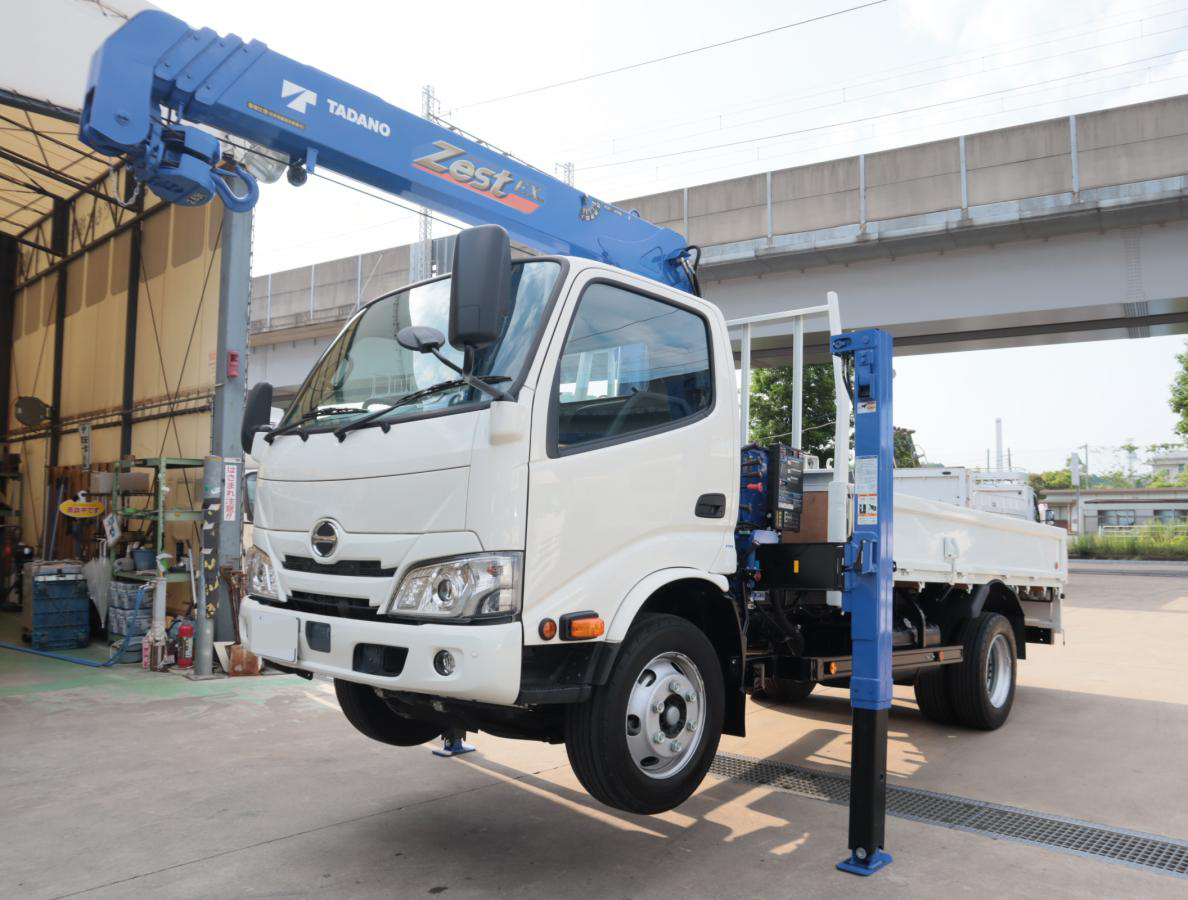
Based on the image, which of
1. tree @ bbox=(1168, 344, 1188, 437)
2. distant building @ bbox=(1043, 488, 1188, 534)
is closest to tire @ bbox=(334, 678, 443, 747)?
tree @ bbox=(1168, 344, 1188, 437)

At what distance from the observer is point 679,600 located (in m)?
3.99

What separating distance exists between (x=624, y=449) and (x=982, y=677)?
4047 millimetres

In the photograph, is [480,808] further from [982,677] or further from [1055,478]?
[1055,478]

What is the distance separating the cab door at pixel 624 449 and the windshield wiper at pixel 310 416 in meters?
1.00

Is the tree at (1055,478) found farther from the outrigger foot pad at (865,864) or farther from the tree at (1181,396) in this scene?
the outrigger foot pad at (865,864)

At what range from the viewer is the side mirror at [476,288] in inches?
123

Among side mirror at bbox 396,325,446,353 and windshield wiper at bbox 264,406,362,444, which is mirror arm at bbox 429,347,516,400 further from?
windshield wiper at bbox 264,406,362,444

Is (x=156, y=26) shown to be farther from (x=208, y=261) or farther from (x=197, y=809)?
(x=208, y=261)

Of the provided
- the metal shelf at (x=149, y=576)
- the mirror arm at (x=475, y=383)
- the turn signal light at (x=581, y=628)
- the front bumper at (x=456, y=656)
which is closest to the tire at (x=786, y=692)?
the turn signal light at (x=581, y=628)

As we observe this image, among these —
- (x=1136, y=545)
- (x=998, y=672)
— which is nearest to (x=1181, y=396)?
(x=1136, y=545)

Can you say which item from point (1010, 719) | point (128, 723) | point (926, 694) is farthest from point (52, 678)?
point (1010, 719)

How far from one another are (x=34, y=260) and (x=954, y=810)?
61.7ft

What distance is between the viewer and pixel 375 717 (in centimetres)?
431

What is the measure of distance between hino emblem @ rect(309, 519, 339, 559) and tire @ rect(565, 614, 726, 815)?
45.3 inches
